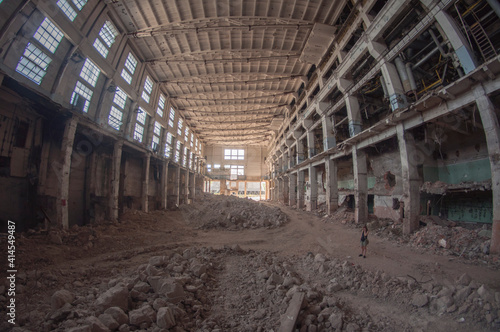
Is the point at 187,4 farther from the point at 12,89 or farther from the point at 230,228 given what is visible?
the point at 230,228

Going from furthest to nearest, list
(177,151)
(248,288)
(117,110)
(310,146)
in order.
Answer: (177,151) → (310,146) → (117,110) → (248,288)

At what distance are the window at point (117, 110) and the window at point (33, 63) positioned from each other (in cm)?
443

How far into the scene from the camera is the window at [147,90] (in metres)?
17.1

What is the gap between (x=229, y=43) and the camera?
14836 mm

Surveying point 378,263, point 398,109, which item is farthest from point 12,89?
point 398,109

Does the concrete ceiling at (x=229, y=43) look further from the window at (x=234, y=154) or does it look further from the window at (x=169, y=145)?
the window at (x=234, y=154)

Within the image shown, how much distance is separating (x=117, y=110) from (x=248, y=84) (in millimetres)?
12168

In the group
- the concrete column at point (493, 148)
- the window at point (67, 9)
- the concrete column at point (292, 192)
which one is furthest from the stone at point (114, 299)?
the concrete column at point (292, 192)

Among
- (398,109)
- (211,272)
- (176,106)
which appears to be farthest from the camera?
(176,106)

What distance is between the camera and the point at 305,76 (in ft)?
62.9

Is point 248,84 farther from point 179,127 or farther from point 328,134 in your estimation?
point 179,127

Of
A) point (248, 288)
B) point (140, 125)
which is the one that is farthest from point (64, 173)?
point (140, 125)

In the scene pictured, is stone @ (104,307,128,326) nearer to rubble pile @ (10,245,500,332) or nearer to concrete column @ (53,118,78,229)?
rubble pile @ (10,245,500,332)

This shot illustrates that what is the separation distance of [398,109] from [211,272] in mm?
10251
